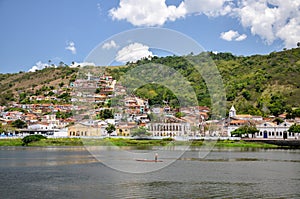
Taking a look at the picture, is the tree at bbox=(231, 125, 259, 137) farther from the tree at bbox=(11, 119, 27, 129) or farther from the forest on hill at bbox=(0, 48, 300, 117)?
the tree at bbox=(11, 119, 27, 129)

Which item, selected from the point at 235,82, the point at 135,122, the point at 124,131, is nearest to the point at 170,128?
the point at 135,122

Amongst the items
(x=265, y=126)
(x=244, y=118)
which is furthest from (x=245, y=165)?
(x=244, y=118)

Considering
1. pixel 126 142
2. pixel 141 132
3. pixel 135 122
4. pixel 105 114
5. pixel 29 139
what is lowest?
pixel 126 142

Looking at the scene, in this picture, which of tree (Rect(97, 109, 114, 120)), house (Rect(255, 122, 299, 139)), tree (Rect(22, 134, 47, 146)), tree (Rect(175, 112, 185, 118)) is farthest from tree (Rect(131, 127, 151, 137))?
house (Rect(255, 122, 299, 139))

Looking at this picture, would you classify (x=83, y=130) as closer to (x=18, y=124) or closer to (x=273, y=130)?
(x=18, y=124)

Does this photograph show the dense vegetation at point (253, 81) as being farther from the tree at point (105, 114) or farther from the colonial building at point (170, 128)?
the tree at point (105, 114)

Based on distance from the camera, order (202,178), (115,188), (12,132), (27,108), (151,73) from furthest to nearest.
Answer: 1. (27,108)
2. (12,132)
3. (151,73)
4. (202,178)
5. (115,188)

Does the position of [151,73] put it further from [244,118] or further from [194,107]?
[244,118]
